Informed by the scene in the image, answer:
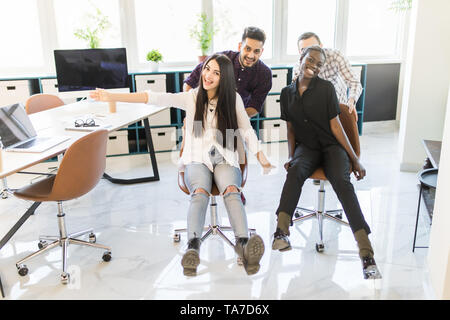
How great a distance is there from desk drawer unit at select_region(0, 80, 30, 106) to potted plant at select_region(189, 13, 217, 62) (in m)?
1.90

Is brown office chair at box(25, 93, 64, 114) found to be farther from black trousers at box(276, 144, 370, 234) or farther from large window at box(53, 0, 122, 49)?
black trousers at box(276, 144, 370, 234)

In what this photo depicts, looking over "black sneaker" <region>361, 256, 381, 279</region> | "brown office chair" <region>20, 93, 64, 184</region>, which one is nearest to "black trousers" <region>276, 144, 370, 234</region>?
"black sneaker" <region>361, 256, 381, 279</region>

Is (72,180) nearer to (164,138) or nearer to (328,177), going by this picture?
(328,177)

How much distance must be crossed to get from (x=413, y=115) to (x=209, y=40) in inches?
94.7

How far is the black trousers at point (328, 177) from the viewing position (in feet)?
8.01

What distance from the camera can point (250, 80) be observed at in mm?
3318

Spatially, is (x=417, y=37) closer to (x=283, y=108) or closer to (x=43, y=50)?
(x=283, y=108)

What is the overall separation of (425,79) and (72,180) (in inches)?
125

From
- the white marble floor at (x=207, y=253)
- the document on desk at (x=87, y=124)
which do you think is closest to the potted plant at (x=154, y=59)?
the white marble floor at (x=207, y=253)

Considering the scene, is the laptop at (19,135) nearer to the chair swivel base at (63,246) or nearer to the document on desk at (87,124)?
the document on desk at (87,124)

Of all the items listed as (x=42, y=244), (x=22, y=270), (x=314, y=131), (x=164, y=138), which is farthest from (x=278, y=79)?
(x=22, y=270)

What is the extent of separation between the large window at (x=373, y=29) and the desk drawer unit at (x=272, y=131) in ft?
4.81

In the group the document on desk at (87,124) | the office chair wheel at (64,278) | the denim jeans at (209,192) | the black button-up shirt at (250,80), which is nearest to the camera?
the denim jeans at (209,192)
